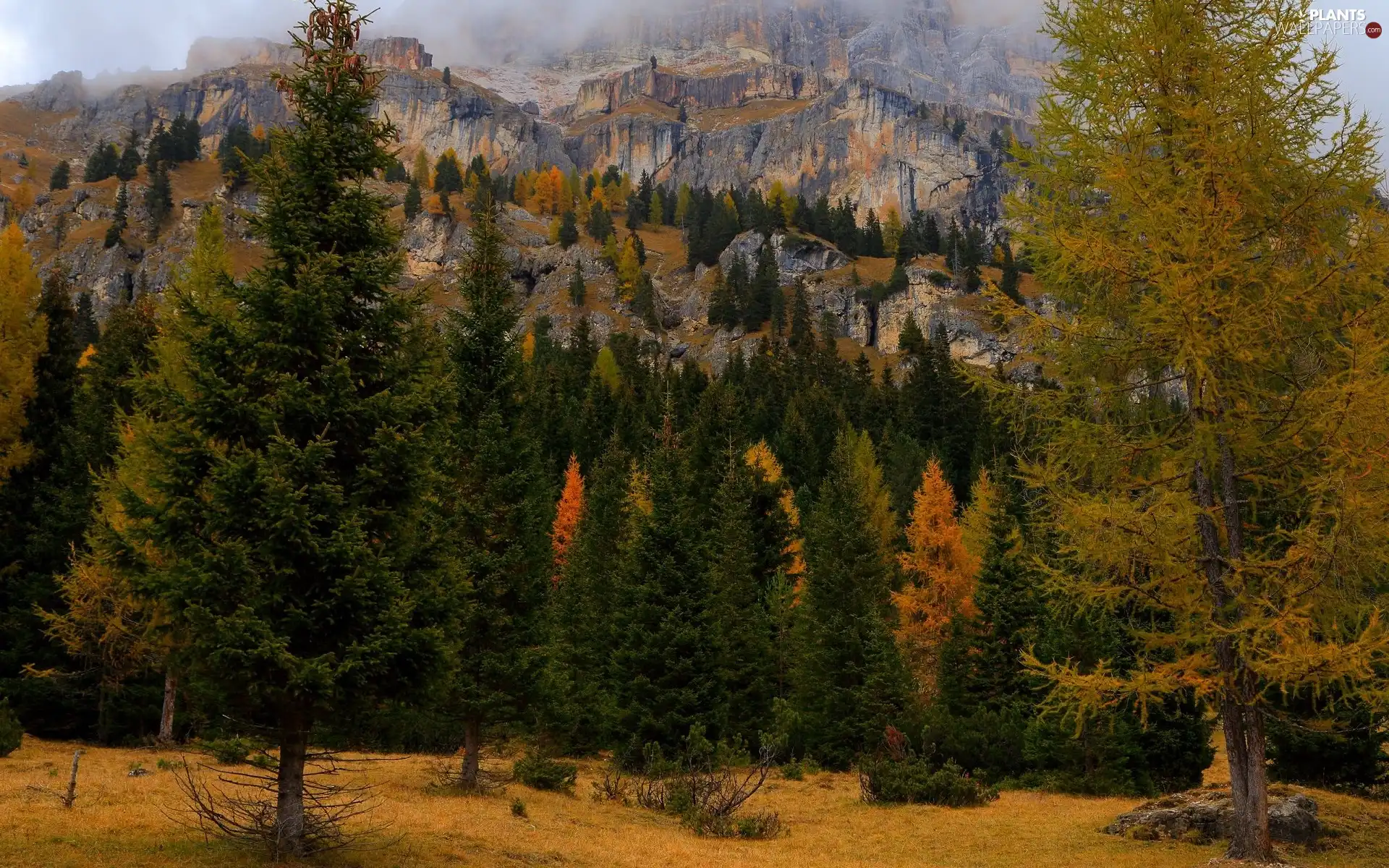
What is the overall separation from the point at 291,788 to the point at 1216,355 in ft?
47.6

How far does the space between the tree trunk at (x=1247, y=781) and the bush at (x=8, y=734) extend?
24765 millimetres

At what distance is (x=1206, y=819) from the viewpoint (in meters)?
15.7

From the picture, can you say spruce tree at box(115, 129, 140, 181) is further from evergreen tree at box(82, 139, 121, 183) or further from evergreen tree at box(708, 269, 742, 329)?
evergreen tree at box(708, 269, 742, 329)

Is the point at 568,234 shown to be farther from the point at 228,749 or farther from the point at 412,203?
the point at 228,749

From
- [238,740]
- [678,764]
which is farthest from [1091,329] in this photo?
[238,740]

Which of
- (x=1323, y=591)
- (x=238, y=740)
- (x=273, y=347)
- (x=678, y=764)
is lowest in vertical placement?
(x=678, y=764)

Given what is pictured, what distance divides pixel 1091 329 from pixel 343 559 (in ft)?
38.2

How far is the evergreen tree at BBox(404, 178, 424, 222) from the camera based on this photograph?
141m

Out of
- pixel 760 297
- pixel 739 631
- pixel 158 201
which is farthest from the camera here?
pixel 158 201

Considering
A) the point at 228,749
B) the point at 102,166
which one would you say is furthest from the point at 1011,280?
the point at 102,166

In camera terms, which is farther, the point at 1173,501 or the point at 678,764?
the point at 678,764

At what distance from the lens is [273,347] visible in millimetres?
11930

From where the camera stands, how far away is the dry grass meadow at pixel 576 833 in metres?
11.9

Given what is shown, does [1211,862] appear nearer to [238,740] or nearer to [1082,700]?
[1082,700]
